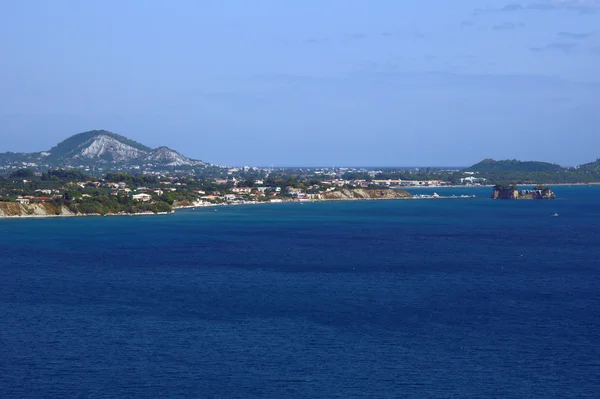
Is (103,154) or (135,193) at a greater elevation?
(103,154)

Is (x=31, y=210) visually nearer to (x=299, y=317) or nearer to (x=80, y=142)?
(x=299, y=317)

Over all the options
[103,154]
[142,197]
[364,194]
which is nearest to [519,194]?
[364,194]

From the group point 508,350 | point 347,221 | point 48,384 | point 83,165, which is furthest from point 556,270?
point 83,165

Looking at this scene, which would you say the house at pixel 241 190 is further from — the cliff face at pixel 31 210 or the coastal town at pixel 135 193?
the cliff face at pixel 31 210

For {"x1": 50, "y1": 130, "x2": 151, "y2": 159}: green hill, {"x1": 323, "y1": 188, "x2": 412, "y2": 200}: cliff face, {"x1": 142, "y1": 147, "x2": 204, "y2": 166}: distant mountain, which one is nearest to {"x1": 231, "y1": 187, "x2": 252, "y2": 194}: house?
{"x1": 323, "y1": 188, "x2": 412, "y2": 200}: cliff face

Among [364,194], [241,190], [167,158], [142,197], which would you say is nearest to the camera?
[142,197]

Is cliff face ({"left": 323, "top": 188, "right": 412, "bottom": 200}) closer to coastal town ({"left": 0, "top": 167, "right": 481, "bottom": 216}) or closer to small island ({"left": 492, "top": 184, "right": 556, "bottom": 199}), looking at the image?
coastal town ({"left": 0, "top": 167, "right": 481, "bottom": 216})
